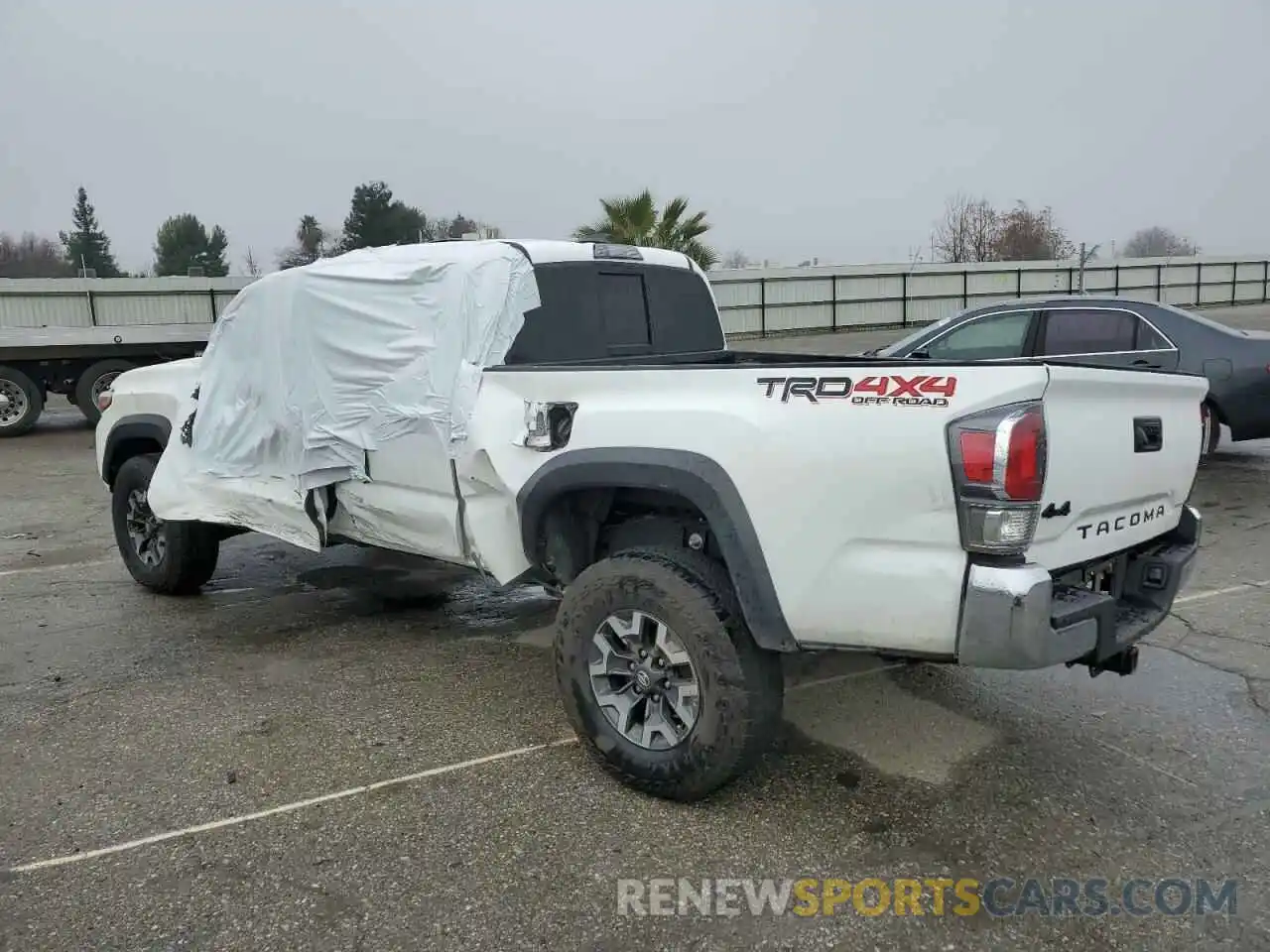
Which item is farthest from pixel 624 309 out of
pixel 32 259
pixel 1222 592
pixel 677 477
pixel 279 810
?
pixel 32 259

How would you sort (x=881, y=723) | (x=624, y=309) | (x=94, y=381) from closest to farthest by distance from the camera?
(x=881, y=723), (x=624, y=309), (x=94, y=381)

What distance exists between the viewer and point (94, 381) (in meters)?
14.3

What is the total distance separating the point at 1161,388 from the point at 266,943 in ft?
10.5

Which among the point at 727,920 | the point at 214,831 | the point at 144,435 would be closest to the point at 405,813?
the point at 214,831

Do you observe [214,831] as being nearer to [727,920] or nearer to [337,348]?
[727,920]

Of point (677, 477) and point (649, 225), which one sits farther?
point (649, 225)

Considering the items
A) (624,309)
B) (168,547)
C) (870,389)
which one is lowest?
(168,547)

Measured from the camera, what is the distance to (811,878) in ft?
9.40

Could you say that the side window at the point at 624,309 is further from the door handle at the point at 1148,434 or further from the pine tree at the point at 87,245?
the pine tree at the point at 87,245

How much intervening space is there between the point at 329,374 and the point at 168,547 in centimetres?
202

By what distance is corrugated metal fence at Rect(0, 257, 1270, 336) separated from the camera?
65.6 feet

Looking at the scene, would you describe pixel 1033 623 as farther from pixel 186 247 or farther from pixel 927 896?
pixel 186 247

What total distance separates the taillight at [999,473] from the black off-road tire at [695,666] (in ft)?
2.73

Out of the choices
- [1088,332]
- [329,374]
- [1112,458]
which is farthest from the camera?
[1088,332]
